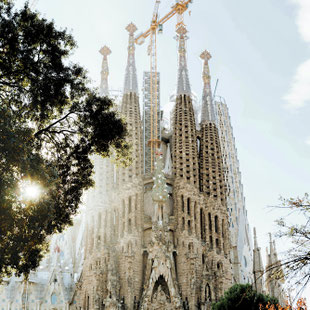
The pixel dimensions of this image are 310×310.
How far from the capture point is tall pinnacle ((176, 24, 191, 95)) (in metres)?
36.0

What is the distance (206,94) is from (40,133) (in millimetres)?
26773

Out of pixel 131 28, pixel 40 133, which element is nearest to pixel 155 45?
pixel 131 28

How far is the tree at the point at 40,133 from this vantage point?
1045 cm

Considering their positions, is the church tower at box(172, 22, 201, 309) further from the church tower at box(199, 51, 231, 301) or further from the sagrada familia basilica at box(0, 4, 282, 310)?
the church tower at box(199, 51, 231, 301)

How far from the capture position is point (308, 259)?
6.03m

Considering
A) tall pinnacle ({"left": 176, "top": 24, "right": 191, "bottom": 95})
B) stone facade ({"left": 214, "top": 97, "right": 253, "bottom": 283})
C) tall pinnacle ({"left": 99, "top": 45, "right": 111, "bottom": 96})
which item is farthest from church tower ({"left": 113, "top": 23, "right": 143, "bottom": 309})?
stone facade ({"left": 214, "top": 97, "right": 253, "bottom": 283})

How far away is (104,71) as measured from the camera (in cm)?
3759

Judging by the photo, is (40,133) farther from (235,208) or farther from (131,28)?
(235,208)

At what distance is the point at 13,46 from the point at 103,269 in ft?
68.0

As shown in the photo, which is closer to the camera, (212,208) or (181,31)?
(212,208)

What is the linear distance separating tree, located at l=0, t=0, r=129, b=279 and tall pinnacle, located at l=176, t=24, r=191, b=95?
2310 cm

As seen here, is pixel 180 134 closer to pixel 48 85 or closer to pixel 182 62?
pixel 182 62

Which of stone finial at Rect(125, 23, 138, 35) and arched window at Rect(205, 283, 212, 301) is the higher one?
stone finial at Rect(125, 23, 138, 35)

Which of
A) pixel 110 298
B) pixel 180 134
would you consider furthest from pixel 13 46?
pixel 180 134
